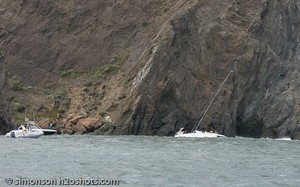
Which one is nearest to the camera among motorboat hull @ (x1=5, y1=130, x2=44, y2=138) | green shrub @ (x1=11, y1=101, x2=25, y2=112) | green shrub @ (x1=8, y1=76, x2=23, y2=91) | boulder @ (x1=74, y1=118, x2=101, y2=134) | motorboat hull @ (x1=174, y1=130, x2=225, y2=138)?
motorboat hull @ (x1=5, y1=130, x2=44, y2=138)

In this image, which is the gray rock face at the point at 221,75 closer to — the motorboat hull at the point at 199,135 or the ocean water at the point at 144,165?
the motorboat hull at the point at 199,135

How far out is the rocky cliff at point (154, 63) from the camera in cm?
12162

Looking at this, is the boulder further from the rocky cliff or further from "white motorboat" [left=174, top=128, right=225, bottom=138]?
"white motorboat" [left=174, top=128, right=225, bottom=138]

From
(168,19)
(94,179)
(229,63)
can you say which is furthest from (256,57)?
(94,179)

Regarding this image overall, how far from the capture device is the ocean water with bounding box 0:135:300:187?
53.5 m

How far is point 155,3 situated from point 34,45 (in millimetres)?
24085

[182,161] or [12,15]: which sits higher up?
[12,15]

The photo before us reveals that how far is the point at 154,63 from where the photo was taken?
122500 mm

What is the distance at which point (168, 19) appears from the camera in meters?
134

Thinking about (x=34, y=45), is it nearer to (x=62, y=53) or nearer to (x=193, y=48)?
(x=62, y=53)

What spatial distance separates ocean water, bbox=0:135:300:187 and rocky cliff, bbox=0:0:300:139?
31995 millimetres

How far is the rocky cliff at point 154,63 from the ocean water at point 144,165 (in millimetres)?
31995

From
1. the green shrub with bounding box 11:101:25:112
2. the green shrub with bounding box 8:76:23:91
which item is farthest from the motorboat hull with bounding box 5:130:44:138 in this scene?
the green shrub with bounding box 8:76:23:91

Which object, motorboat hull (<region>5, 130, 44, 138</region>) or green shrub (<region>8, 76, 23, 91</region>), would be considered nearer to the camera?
motorboat hull (<region>5, 130, 44, 138</region>)
